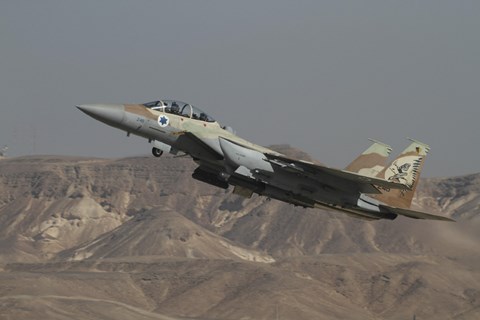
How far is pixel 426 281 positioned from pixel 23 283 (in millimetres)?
59178

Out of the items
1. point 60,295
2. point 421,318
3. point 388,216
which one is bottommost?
point 60,295

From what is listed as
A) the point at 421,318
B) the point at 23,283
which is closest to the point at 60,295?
the point at 23,283

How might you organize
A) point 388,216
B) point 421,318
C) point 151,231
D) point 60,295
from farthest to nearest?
1. point 151,231
2. point 421,318
3. point 60,295
4. point 388,216

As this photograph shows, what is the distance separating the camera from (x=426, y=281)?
475ft

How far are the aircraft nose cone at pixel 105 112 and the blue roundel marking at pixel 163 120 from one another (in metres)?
1.61

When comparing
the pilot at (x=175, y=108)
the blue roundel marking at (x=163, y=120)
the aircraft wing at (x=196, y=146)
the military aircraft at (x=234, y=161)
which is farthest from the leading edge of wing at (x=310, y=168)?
the blue roundel marking at (x=163, y=120)

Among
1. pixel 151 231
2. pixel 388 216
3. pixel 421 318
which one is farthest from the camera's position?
pixel 151 231

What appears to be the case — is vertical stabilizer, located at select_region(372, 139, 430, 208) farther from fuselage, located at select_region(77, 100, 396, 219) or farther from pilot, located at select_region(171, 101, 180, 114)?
pilot, located at select_region(171, 101, 180, 114)

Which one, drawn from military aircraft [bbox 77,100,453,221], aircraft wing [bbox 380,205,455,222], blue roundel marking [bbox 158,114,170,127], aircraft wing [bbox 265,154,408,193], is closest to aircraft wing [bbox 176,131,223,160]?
military aircraft [bbox 77,100,453,221]

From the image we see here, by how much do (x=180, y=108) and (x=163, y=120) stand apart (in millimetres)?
1136

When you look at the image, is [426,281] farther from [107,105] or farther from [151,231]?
[107,105]

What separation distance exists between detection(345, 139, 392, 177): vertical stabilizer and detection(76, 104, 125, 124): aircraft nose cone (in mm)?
13596

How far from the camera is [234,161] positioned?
39.9m

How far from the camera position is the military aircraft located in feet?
131
